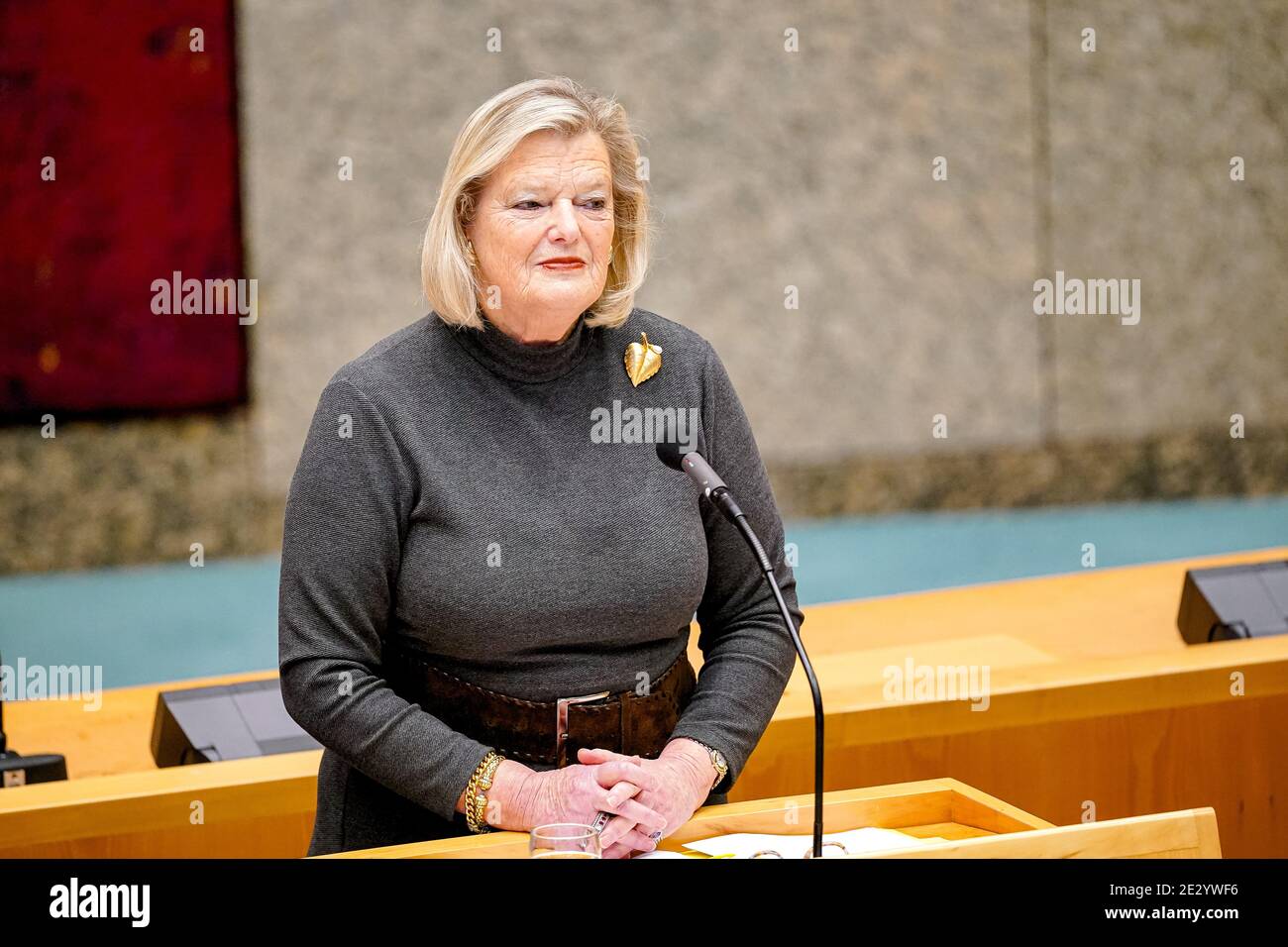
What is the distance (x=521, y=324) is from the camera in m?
1.65

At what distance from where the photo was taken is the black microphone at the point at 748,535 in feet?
4.30

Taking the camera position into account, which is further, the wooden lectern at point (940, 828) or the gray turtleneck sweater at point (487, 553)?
the gray turtleneck sweater at point (487, 553)

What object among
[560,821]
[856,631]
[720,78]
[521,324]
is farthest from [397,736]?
[720,78]

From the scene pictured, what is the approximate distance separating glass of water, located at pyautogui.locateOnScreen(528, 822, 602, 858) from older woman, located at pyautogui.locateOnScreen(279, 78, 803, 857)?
66 mm

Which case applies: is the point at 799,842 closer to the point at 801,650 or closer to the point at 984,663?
the point at 801,650

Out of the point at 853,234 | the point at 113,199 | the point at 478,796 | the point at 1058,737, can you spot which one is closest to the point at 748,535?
the point at 478,796

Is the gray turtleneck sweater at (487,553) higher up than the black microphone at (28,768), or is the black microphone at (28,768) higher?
the gray turtleneck sweater at (487,553)

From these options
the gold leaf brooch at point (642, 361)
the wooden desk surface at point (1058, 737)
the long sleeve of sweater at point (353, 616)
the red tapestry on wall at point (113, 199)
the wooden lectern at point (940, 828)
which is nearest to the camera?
the wooden lectern at point (940, 828)

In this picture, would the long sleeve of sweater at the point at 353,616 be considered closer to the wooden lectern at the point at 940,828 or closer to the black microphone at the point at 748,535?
the wooden lectern at the point at 940,828

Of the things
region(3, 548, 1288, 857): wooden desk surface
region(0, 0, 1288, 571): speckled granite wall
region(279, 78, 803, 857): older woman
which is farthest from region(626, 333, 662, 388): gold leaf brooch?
region(0, 0, 1288, 571): speckled granite wall

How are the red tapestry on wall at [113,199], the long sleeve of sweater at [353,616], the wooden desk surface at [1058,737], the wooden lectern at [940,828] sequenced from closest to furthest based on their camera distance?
the wooden lectern at [940,828]
the long sleeve of sweater at [353,616]
the wooden desk surface at [1058,737]
the red tapestry on wall at [113,199]

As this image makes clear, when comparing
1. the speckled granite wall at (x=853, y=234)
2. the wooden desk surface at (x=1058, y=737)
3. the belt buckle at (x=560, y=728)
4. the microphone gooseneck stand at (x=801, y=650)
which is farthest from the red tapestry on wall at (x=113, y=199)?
the microphone gooseneck stand at (x=801, y=650)

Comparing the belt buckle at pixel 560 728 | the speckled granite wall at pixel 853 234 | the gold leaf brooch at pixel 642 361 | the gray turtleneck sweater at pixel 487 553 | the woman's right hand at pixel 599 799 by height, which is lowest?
the woman's right hand at pixel 599 799

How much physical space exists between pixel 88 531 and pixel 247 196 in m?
1.27
